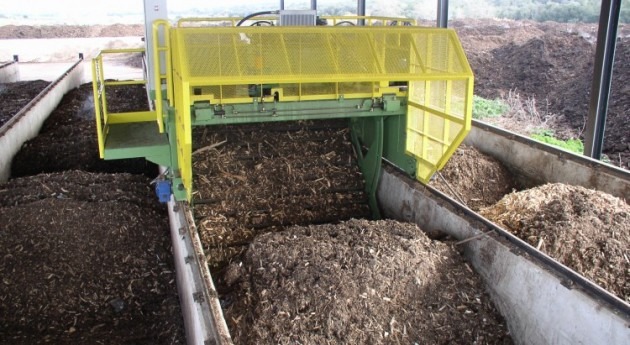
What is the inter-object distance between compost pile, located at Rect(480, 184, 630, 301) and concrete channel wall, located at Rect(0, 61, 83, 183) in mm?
6609

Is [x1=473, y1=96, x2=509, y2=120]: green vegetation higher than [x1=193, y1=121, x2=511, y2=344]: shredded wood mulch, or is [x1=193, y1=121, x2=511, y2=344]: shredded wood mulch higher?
[x1=193, y1=121, x2=511, y2=344]: shredded wood mulch

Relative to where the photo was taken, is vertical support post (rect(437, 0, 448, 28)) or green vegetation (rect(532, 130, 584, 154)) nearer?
vertical support post (rect(437, 0, 448, 28))

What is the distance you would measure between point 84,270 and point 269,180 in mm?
1942

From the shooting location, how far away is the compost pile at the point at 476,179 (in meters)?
6.19

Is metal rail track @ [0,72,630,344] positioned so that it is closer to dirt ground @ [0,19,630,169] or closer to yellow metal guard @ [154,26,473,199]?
yellow metal guard @ [154,26,473,199]

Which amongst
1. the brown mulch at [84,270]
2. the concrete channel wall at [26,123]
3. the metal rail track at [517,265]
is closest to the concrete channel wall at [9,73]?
the concrete channel wall at [26,123]

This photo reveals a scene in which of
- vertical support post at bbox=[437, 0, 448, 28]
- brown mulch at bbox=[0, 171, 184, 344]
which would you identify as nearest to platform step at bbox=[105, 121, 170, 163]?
brown mulch at bbox=[0, 171, 184, 344]

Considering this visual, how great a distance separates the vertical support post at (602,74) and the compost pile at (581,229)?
148 centimetres

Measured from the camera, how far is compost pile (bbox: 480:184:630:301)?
3977 millimetres

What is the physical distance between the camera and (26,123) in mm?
9469

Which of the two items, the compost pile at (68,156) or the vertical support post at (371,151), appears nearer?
the vertical support post at (371,151)

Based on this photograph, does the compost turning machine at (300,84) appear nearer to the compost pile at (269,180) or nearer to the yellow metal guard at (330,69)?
the yellow metal guard at (330,69)

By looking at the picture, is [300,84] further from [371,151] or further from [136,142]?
[136,142]

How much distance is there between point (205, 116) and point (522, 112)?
9.14 m
